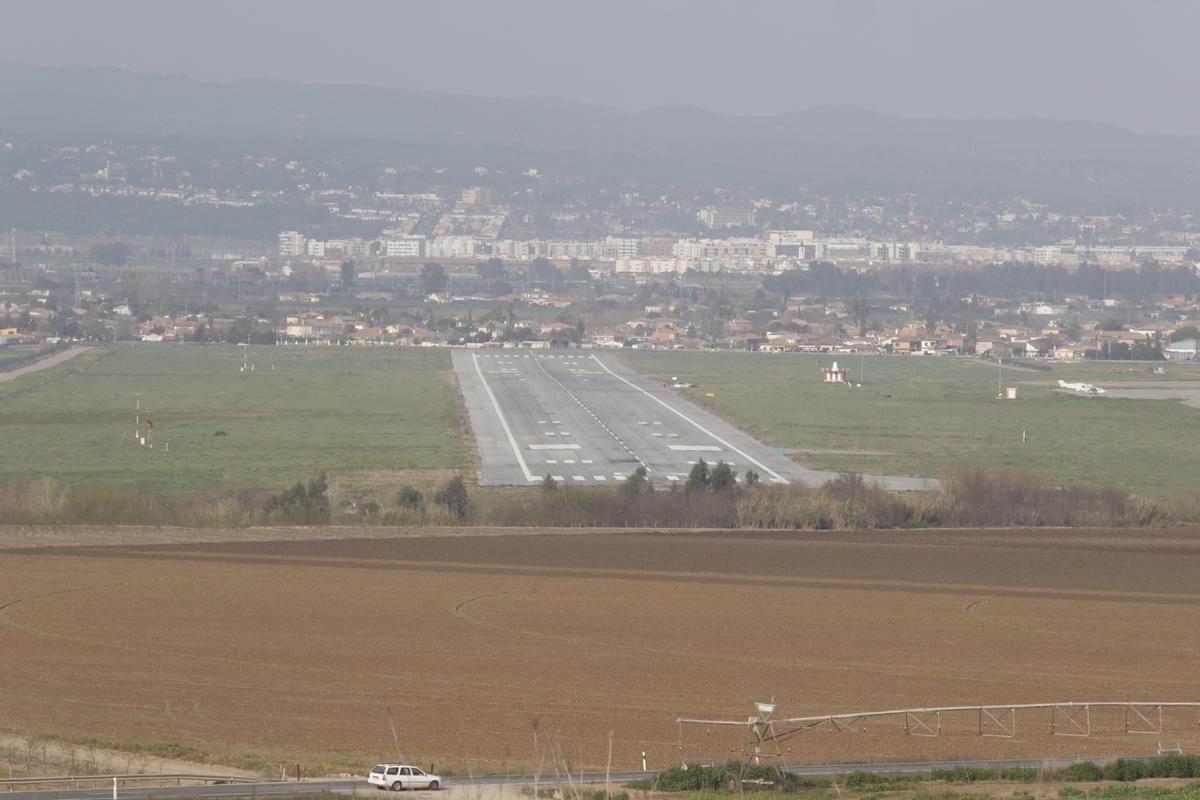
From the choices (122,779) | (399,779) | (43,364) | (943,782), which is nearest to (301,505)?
(122,779)

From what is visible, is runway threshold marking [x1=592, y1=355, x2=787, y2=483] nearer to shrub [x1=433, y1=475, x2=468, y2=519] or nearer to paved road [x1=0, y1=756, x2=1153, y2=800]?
shrub [x1=433, y1=475, x2=468, y2=519]

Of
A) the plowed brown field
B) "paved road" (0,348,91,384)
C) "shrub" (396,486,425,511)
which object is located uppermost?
the plowed brown field

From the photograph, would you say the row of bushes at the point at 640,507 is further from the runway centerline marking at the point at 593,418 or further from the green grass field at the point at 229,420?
the runway centerline marking at the point at 593,418

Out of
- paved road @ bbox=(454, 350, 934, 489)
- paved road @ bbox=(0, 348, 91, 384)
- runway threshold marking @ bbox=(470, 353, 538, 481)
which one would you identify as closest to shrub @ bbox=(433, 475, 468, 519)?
paved road @ bbox=(454, 350, 934, 489)

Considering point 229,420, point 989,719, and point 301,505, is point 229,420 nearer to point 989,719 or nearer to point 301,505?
point 301,505

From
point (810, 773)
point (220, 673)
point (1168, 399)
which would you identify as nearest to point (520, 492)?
point (220, 673)

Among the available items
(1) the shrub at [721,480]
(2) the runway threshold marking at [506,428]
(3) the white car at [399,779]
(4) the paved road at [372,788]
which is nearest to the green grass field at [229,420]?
(2) the runway threshold marking at [506,428]
